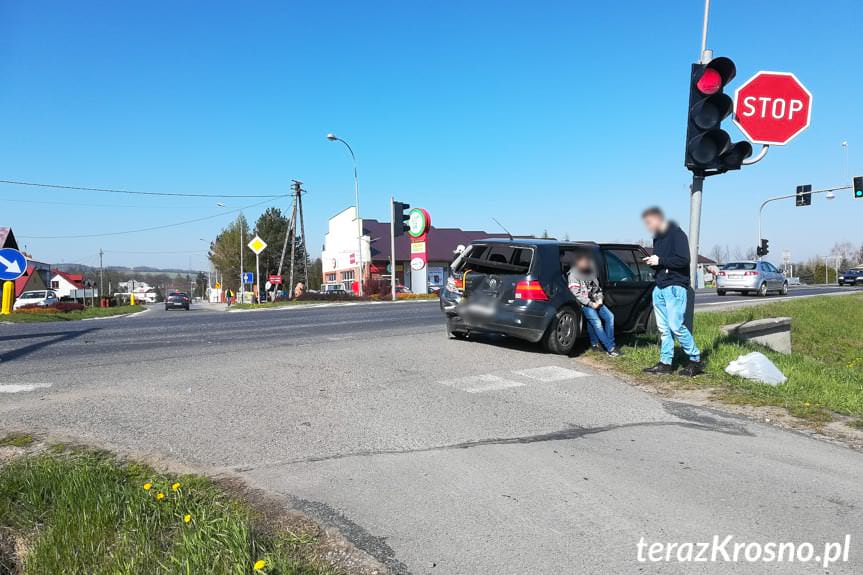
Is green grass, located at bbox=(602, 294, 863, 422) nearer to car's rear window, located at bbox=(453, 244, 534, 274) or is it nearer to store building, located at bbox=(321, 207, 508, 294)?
car's rear window, located at bbox=(453, 244, 534, 274)

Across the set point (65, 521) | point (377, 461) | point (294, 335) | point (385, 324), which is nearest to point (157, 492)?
point (65, 521)

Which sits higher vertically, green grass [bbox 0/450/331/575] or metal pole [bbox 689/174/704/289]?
metal pole [bbox 689/174/704/289]

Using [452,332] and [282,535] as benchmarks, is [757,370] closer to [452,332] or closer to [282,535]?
[452,332]

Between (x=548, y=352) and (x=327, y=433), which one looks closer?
(x=327, y=433)

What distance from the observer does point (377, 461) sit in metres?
4.00

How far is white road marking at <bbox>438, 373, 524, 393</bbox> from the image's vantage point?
20.8 ft

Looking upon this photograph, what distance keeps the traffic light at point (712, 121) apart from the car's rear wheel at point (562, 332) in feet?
8.33

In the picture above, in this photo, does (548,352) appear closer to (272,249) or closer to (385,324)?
(385,324)

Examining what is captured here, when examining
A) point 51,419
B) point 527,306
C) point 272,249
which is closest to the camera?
point 51,419

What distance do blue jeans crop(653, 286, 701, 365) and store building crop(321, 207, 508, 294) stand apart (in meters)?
41.4

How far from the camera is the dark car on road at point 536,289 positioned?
816cm

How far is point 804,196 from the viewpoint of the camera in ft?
120

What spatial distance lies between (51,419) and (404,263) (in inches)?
1939

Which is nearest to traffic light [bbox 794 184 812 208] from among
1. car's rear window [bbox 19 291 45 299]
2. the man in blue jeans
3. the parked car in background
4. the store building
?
the parked car in background
